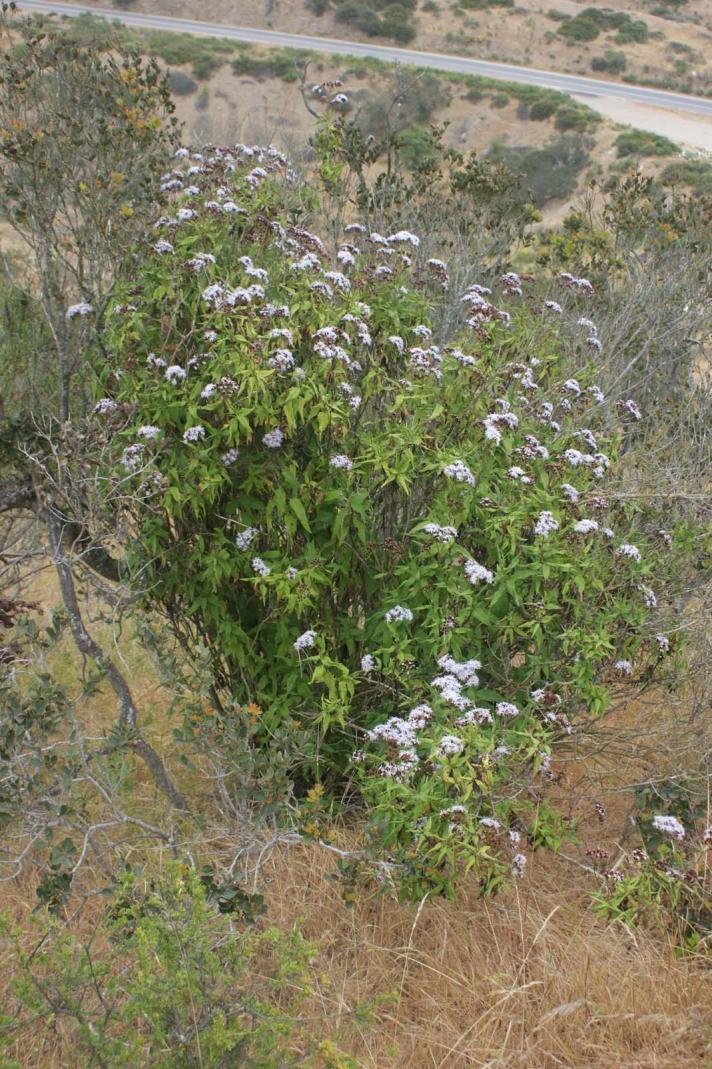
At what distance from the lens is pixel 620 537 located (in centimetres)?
390

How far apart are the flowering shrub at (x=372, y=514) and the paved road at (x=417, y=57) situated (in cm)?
3556

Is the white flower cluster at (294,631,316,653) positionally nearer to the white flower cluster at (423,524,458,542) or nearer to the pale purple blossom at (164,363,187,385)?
the white flower cluster at (423,524,458,542)

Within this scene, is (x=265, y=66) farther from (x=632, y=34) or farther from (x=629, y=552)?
(x=629, y=552)

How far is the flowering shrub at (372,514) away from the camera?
328 centimetres

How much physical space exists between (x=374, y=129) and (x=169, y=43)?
1525 centimetres

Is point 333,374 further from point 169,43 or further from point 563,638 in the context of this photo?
point 169,43

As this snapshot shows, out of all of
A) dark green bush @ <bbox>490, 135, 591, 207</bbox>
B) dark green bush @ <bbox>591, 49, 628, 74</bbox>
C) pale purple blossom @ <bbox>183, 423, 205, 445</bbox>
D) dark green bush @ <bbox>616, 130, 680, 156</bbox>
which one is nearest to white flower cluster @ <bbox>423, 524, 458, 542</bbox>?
pale purple blossom @ <bbox>183, 423, 205, 445</bbox>

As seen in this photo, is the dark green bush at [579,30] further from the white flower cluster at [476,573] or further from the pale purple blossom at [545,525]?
the white flower cluster at [476,573]

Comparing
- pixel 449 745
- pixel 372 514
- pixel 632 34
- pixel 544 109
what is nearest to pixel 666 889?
pixel 449 745

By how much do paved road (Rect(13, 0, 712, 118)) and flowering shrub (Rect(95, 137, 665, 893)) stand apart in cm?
3556

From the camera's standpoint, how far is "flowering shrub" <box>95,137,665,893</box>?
328 cm

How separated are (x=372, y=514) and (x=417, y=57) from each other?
42.3 m

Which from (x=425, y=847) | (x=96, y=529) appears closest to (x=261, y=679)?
(x=96, y=529)

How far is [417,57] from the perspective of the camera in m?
40.9
